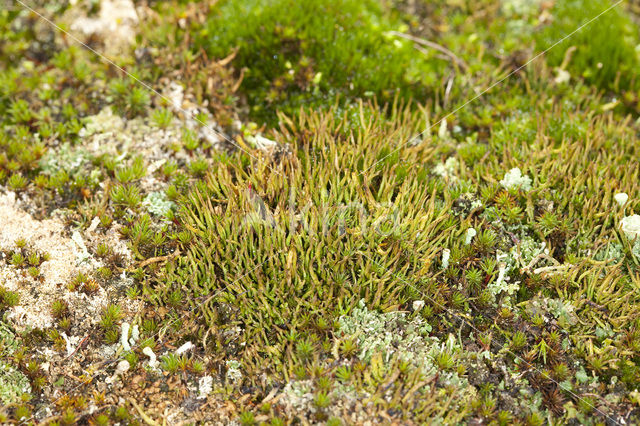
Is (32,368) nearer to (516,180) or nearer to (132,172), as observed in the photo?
(132,172)

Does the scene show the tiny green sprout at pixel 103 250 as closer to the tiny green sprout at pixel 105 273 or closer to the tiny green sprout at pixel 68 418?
the tiny green sprout at pixel 105 273

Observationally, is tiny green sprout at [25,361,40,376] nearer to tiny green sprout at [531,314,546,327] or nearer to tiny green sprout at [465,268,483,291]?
tiny green sprout at [465,268,483,291]

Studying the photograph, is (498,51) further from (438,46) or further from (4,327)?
(4,327)

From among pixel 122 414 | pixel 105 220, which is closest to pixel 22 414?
pixel 122 414

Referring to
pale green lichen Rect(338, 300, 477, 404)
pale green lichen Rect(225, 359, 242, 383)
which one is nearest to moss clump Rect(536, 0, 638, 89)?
pale green lichen Rect(338, 300, 477, 404)

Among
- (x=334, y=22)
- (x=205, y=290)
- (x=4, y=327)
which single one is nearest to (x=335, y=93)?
(x=334, y=22)

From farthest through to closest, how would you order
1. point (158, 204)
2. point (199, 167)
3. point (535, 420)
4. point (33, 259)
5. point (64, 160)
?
1. point (64, 160)
2. point (199, 167)
3. point (158, 204)
4. point (33, 259)
5. point (535, 420)
